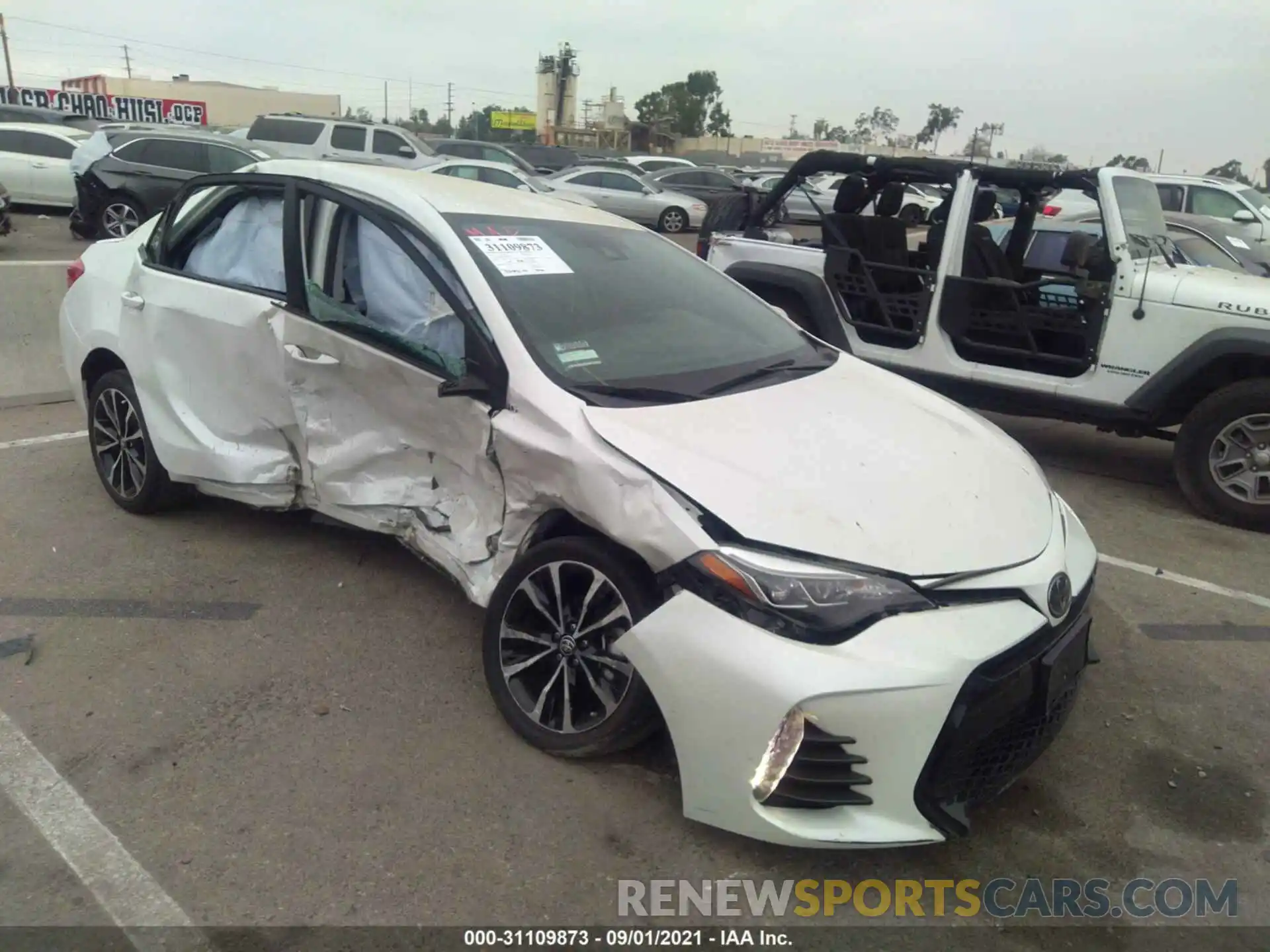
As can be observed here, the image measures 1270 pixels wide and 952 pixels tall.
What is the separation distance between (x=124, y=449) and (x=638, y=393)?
9.79ft

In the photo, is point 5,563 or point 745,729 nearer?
point 745,729

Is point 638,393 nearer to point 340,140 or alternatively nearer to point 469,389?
point 469,389

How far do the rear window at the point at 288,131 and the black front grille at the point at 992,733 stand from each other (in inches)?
765

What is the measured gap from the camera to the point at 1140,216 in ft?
20.8

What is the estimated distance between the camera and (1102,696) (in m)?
3.71

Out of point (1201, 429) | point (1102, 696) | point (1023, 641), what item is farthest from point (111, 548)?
point (1201, 429)

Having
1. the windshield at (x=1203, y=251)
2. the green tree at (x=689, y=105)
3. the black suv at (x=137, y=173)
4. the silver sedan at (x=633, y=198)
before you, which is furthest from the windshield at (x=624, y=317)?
the green tree at (x=689, y=105)

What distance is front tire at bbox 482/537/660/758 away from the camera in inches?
116

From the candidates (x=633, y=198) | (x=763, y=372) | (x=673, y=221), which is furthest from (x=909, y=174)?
(x=673, y=221)

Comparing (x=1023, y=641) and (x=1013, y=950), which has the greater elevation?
(x=1023, y=641)

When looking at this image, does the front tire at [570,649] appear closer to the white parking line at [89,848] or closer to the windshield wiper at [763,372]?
the windshield wiper at [763,372]

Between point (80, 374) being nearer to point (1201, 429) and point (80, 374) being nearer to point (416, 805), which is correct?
point (416, 805)

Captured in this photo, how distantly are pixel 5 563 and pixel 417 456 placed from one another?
216 centimetres

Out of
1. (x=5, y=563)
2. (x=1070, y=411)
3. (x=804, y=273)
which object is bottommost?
(x=5, y=563)
